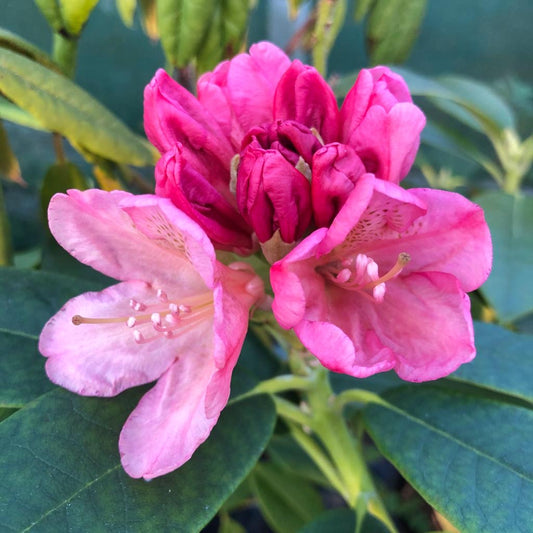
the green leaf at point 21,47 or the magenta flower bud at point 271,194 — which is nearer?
the magenta flower bud at point 271,194

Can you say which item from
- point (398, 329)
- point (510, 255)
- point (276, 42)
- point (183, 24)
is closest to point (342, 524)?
point (398, 329)

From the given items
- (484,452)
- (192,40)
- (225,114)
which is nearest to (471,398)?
(484,452)

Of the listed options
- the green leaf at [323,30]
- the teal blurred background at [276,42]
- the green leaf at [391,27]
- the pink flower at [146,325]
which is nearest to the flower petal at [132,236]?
the pink flower at [146,325]

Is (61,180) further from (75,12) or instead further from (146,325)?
(146,325)

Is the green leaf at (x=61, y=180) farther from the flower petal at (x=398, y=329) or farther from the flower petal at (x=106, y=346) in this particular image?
the flower petal at (x=398, y=329)

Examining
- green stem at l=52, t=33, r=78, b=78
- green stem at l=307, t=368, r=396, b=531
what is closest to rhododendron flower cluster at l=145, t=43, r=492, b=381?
green stem at l=307, t=368, r=396, b=531

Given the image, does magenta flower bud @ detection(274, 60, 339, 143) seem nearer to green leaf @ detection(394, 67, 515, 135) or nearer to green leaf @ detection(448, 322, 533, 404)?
green leaf @ detection(448, 322, 533, 404)
